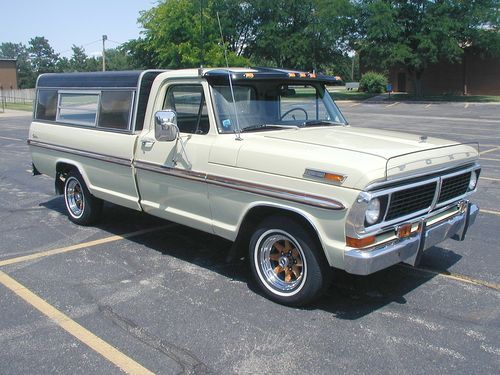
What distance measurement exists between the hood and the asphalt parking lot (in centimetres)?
114

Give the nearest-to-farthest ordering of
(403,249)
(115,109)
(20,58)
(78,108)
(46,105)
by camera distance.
Answer: 1. (403,249)
2. (115,109)
3. (78,108)
4. (46,105)
5. (20,58)

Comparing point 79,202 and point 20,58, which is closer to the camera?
point 79,202

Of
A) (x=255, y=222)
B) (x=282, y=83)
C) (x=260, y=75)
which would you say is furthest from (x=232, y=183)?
(x=282, y=83)

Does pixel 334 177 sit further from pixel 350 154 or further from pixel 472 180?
pixel 472 180

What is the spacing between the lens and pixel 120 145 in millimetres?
5707

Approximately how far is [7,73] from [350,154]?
295 feet

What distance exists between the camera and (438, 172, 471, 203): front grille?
175 inches

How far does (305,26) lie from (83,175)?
156ft

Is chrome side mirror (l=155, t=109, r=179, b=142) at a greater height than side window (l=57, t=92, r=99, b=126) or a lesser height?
lesser

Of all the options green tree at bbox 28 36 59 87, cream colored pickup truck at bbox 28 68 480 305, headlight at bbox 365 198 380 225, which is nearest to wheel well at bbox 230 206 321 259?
cream colored pickup truck at bbox 28 68 480 305

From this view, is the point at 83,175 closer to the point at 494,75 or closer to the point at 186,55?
the point at 186,55

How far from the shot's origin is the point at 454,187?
4.62 meters

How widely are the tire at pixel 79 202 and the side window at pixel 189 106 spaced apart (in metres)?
1.92

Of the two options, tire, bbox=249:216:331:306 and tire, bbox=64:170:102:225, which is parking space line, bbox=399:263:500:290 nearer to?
tire, bbox=249:216:331:306
